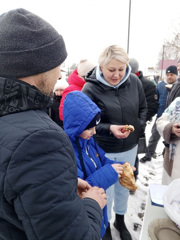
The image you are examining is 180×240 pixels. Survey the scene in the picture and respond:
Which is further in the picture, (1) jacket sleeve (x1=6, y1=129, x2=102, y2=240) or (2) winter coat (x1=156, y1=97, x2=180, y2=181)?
(2) winter coat (x1=156, y1=97, x2=180, y2=181)

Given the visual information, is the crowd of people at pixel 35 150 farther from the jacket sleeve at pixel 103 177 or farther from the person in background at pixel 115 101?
the person in background at pixel 115 101

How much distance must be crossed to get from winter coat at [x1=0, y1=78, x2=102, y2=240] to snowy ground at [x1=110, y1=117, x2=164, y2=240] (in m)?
1.75

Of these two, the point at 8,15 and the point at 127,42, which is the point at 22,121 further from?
the point at 127,42

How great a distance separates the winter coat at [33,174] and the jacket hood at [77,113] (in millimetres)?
577

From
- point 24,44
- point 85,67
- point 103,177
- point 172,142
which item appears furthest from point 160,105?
point 24,44

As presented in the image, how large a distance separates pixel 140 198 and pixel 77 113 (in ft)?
6.94

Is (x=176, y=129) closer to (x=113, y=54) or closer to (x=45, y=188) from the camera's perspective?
(x=113, y=54)

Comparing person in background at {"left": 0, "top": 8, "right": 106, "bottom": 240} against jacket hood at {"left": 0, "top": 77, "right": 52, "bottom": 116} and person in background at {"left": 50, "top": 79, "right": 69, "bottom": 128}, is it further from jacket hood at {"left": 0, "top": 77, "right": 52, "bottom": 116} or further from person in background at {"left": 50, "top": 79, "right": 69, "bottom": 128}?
person in background at {"left": 50, "top": 79, "right": 69, "bottom": 128}

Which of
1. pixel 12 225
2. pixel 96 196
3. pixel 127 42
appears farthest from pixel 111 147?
pixel 127 42

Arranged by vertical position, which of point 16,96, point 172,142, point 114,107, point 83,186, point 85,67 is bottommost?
point 172,142

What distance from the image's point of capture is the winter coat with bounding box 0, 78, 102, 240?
2.01ft

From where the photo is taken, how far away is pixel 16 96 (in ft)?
2.27

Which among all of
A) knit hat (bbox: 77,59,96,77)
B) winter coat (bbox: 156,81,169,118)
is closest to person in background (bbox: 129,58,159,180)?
knit hat (bbox: 77,59,96,77)

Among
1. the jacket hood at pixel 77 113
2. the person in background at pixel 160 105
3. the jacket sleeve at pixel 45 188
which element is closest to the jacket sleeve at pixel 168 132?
the jacket hood at pixel 77 113
